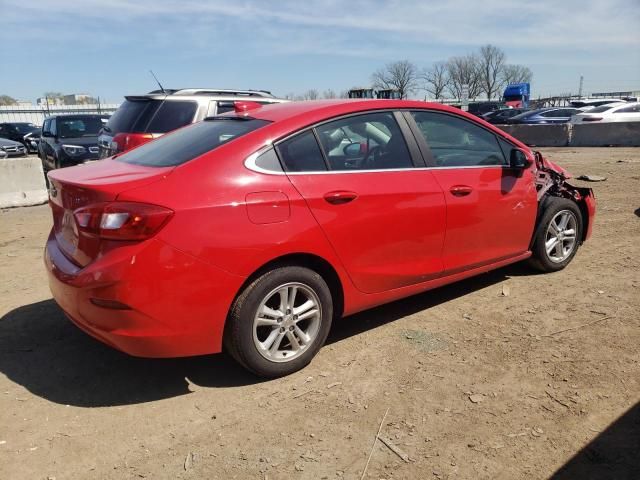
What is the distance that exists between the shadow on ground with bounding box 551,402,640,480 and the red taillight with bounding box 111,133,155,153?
239 inches

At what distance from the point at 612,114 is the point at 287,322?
21.1m

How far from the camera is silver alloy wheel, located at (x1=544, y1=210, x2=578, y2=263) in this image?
4.90 metres

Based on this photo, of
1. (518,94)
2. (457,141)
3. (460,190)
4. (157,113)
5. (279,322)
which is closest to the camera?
(279,322)

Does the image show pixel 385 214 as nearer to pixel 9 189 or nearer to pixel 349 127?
pixel 349 127

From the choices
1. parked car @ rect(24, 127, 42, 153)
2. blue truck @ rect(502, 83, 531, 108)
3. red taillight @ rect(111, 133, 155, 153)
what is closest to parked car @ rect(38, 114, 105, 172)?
red taillight @ rect(111, 133, 155, 153)

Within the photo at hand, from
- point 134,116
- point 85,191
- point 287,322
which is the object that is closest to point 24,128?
point 134,116

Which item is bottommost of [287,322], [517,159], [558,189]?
[287,322]

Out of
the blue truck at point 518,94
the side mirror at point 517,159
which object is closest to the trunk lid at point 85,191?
the side mirror at point 517,159

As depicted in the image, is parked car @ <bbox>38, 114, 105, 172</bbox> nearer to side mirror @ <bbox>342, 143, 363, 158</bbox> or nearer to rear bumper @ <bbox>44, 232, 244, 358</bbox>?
side mirror @ <bbox>342, 143, 363, 158</bbox>

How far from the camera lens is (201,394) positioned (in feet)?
10.4

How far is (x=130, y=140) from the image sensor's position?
6.96 m

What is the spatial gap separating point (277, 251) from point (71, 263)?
118 centimetres

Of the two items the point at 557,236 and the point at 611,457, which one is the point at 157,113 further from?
the point at 611,457

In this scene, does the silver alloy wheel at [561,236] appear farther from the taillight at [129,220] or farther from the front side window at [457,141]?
the taillight at [129,220]
